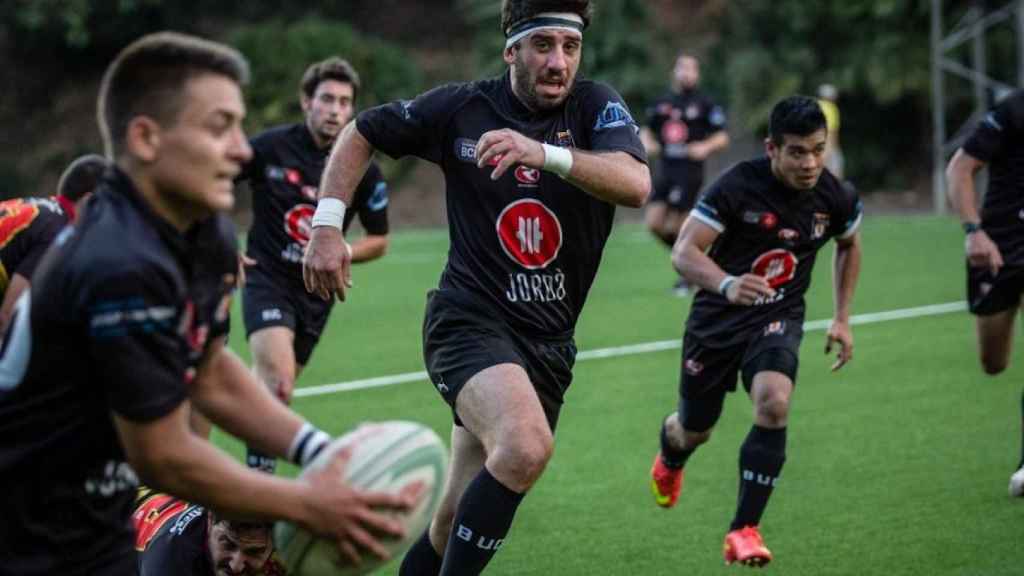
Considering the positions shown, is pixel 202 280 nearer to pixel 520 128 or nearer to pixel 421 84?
pixel 520 128

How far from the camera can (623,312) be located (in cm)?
1495

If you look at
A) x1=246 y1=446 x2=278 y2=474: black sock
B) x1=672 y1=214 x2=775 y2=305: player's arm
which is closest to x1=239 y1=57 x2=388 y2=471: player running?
x1=246 y1=446 x2=278 y2=474: black sock

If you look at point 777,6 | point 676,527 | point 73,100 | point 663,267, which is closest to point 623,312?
point 663,267

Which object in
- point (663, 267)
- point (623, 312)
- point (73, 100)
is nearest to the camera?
point (623, 312)

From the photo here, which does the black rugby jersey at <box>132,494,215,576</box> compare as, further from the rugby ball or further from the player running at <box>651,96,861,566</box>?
the player running at <box>651,96,861,566</box>

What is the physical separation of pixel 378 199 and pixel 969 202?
10.7 feet

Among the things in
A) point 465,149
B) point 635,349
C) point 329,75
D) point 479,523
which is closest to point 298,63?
point 635,349

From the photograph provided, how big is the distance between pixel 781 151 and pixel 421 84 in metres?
25.3

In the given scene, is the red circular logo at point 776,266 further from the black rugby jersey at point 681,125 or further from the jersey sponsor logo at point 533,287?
the black rugby jersey at point 681,125

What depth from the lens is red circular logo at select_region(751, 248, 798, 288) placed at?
7172mm

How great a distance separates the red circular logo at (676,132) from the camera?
701 inches

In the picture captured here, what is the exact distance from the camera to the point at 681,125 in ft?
58.5

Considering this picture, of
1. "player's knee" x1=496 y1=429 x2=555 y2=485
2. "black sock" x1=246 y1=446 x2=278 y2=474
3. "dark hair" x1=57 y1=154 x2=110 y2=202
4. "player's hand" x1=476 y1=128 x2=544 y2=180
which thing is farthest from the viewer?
"black sock" x1=246 y1=446 x2=278 y2=474

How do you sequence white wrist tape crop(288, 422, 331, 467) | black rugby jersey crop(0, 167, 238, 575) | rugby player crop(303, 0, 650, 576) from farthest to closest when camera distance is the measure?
rugby player crop(303, 0, 650, 576) < white wrist tape crop(288, 422, 331, 467) < black rugby jersey crop(0, 167, 238, 575)
